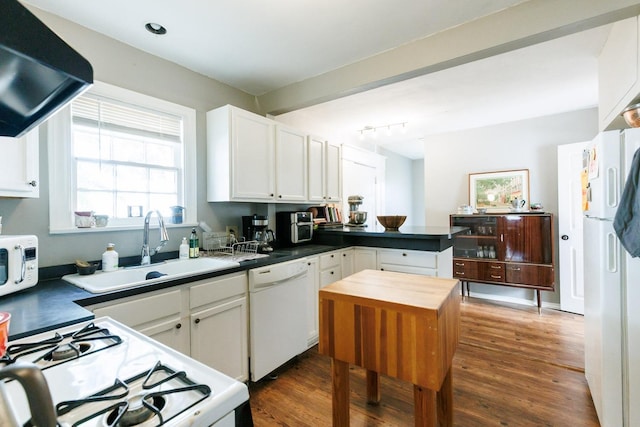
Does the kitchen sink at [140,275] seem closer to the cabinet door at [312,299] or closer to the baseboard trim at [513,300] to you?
the cabinet door at [312,299]

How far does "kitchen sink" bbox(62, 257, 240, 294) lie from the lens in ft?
5.18

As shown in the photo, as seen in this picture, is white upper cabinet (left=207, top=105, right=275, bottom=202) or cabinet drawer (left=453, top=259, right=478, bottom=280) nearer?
white upper cabinet (left=207, top=105, right=275, bottom=202)

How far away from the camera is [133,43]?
85.2 inches

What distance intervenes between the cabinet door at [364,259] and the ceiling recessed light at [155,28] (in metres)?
2.53

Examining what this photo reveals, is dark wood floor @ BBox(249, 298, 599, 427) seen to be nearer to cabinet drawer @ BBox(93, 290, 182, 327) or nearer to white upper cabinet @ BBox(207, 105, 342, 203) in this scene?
cabinet drawer @ BBox(93, 290, 182, 327)

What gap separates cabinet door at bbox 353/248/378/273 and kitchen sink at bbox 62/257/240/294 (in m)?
1.48

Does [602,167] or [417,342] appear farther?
[602,167]

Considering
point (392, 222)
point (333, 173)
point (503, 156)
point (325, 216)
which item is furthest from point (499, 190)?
point (325, 216)

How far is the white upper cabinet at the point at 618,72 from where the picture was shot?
180 centimetres

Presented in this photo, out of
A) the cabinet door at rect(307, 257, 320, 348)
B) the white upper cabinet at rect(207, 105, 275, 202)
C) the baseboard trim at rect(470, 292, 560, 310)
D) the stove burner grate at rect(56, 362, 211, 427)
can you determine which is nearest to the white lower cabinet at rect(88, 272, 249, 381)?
the cabinet door at rect(307, 257, 320, 348)

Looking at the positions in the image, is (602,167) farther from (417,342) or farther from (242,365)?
(242,365)

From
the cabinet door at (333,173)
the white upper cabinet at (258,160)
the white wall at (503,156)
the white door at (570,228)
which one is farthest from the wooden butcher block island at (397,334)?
the white wall at (503,156)

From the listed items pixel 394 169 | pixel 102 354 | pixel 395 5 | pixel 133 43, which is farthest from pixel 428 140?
pixel 102 354

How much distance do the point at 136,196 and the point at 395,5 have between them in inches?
90.2
